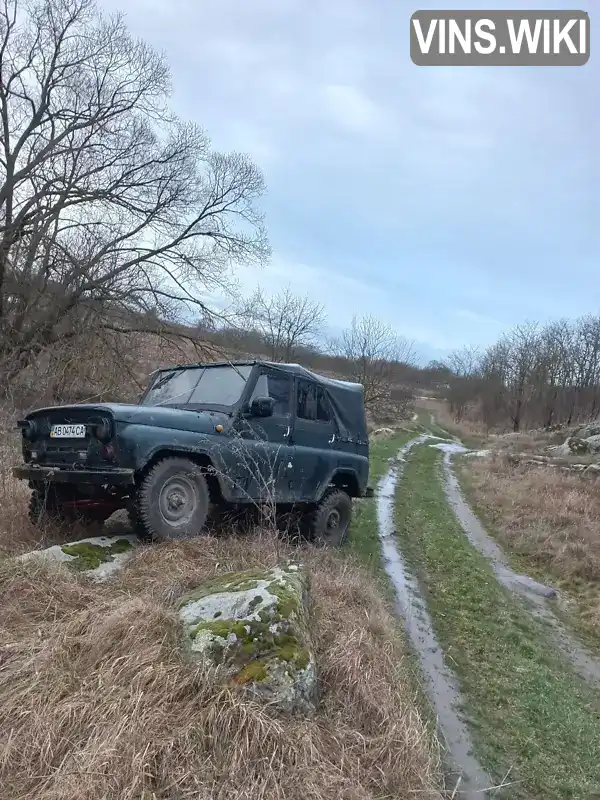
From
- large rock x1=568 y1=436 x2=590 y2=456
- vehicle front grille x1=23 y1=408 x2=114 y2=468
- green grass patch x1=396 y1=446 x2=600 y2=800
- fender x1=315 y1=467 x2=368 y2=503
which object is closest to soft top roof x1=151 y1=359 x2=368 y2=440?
fender x1=315 y1=467 x2=368 y2=503

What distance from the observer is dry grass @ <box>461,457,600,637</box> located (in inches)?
336

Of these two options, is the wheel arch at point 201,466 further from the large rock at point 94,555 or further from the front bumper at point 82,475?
the large rock at point 94,555

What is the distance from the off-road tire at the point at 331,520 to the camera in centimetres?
693

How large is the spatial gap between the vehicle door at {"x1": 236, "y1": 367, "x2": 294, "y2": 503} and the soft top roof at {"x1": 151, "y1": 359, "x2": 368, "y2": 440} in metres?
0.26

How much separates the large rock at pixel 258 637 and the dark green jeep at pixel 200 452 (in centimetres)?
137

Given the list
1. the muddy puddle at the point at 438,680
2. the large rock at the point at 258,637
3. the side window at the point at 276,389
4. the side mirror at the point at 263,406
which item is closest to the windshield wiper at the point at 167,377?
the side window at the point at 276,389

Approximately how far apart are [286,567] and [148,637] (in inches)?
54.3

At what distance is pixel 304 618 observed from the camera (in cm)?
378

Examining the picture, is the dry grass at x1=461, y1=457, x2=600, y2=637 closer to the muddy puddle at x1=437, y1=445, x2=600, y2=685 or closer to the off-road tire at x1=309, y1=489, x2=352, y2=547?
the muddy puddle at x1=437, y1=445, x2=600, y2=685

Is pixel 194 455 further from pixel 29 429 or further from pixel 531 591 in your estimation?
pixel 531 591

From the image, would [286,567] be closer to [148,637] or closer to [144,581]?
[144,581]

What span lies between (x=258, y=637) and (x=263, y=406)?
8.99 ft

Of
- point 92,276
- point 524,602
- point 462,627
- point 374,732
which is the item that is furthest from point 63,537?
point 92,276

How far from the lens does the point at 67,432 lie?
502 centimetres
